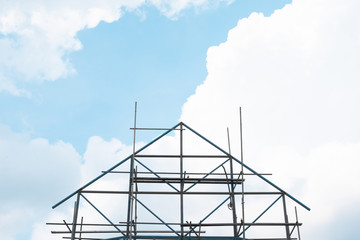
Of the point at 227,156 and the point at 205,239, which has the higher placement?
the point at 227,156

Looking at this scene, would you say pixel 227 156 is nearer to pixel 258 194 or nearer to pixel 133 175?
pixel 258 194

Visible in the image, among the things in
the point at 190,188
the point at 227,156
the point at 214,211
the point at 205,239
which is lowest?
the point at 205,239

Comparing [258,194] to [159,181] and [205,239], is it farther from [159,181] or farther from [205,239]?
[159,181]

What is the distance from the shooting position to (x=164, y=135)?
14320mm

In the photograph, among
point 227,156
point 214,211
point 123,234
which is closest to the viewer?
point 123,234

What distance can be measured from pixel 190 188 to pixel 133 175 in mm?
1942

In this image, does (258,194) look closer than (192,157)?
Yes

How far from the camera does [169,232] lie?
40.0 ft

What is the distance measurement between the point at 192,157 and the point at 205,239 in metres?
3.13

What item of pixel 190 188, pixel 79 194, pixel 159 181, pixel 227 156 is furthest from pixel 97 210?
pixel 227 156

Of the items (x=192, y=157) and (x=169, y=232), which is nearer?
Answer: (x=169, y=232)

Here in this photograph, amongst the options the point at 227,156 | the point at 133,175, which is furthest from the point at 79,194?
the point at 227,156

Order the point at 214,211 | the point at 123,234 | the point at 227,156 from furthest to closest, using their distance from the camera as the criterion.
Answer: the point at 227,156 → the point at 214,211 → the point at 123,234

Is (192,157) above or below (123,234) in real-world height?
above
